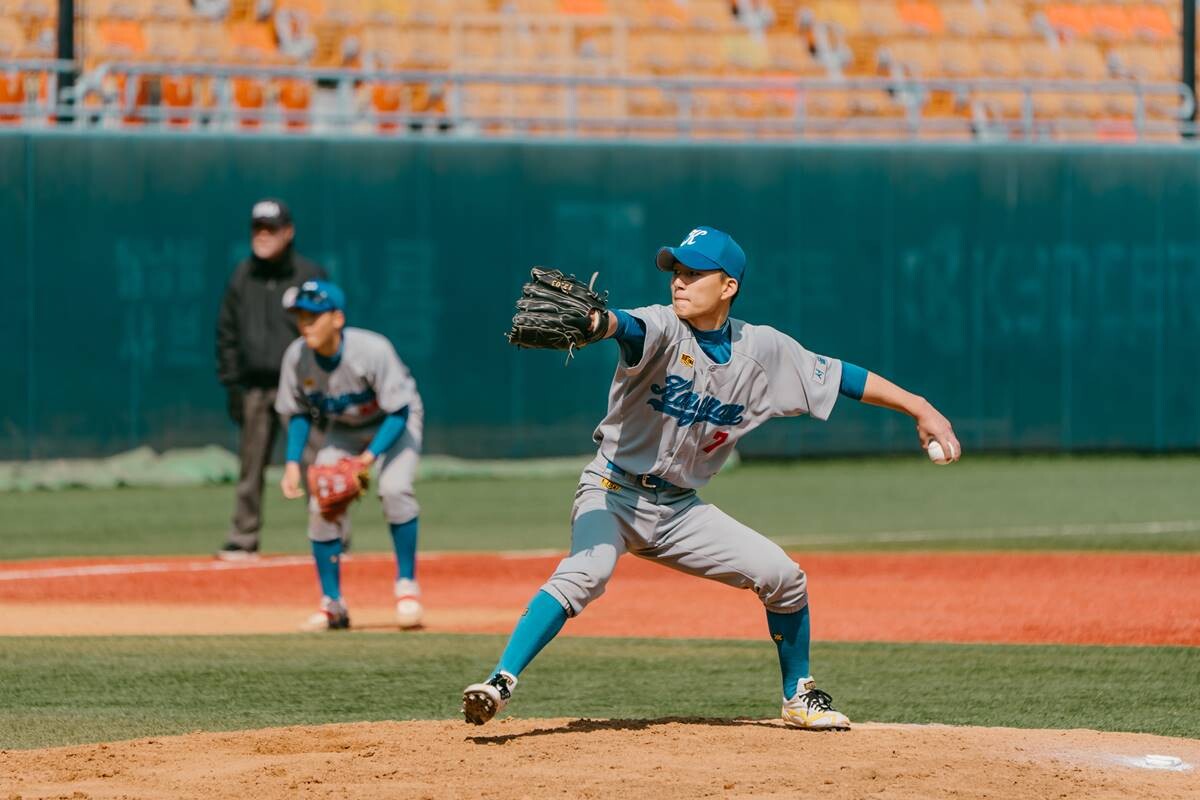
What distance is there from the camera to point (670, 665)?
7.84 m

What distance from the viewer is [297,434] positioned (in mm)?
8734

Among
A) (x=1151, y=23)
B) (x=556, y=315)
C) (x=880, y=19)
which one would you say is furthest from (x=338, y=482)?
(x=1151, y=23)

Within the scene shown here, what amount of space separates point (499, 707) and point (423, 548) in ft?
23.1

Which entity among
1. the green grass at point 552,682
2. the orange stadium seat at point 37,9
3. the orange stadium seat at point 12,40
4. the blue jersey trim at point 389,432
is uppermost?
the orange stadium seat at point 37,9

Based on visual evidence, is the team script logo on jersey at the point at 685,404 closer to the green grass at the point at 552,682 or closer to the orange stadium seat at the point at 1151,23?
the green grass at the point at 552,682

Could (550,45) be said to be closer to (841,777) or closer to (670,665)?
(670,665)

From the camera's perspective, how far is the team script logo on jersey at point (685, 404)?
18.9 ft

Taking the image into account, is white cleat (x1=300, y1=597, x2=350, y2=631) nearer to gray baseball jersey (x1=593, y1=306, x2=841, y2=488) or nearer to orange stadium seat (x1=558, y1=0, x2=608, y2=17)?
gray baseball jersey (x1=593, y1=306, x2=841, y2=488)

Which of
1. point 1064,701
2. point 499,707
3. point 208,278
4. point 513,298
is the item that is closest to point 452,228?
point 513,298

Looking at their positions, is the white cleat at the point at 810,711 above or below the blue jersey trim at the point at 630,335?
below

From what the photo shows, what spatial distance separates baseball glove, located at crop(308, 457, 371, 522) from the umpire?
2.94m

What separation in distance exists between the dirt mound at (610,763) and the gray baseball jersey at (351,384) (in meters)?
2.88

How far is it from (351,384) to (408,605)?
1032 mm

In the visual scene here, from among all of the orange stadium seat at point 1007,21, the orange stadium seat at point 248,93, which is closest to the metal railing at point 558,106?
the orange stadium seat at point 248,93
